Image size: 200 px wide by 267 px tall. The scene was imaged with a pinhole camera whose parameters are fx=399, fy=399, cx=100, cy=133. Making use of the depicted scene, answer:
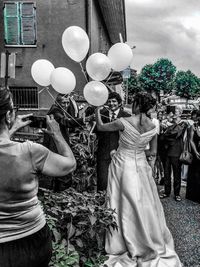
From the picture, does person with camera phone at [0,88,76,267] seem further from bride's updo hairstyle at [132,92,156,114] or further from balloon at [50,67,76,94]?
balloon at [50,67,76,94]

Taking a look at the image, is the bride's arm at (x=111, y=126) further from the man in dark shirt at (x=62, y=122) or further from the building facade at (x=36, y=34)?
the building facade at (x=36, y=34)

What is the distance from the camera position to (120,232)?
15.7 ft

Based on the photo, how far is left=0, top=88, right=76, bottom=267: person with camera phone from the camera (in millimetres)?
2150

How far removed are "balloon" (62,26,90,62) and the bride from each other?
126cm

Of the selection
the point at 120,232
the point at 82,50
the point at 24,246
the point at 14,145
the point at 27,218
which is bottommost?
the point at 120,232

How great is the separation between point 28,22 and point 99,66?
11.1 meters

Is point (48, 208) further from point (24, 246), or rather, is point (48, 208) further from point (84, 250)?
Answer: point (24, 246)

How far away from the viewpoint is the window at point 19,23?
15414mm

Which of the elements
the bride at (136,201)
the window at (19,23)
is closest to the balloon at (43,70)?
the bride at (136,201)

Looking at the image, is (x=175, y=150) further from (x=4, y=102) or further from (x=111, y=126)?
(x=4, y=102)

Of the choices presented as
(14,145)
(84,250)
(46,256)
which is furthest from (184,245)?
(14,145)

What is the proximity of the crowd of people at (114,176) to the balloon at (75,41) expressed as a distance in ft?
2.58

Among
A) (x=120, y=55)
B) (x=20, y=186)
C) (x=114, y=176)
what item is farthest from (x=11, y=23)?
(x=20, y=186)

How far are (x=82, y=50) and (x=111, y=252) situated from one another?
278 centimetres
